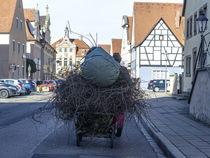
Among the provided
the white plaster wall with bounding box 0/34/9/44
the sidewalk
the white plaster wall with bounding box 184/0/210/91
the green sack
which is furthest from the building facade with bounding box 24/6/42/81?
the green sack

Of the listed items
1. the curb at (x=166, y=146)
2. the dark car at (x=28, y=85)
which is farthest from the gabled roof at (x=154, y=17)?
the curb at (x=166, y=146)

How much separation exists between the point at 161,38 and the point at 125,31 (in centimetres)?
1332

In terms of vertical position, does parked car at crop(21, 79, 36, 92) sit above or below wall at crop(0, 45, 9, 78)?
below

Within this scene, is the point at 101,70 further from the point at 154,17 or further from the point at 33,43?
the point at 33,43

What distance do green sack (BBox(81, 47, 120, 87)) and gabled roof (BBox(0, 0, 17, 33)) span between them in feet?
121

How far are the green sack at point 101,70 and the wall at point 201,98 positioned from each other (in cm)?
511

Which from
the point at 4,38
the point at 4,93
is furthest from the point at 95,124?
the point at 4,38

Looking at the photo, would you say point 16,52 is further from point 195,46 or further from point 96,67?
point 96,67

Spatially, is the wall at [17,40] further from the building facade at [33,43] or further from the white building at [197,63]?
the white building at [197,63]

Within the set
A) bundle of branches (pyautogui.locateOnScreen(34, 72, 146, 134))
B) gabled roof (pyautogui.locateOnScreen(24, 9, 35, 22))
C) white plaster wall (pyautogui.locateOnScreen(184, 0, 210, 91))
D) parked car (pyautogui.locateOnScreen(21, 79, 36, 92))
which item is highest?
gabled roof (pyautogui.locateOnScreen(24, 9, 35, 22))

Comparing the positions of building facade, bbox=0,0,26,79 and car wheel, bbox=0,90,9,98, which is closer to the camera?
car wheel, bbox=0,90,9,98

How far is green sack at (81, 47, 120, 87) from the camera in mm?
6695

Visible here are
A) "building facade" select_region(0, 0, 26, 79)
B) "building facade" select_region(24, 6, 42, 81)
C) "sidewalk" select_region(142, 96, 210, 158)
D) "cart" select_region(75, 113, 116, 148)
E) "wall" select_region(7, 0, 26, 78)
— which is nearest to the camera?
"sidewalk" select_region(142, 96, 210, 158)

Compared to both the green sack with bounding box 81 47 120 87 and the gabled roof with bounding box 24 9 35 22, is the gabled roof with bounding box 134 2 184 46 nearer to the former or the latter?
the gabled roof with bounding box 24 9 35 22
